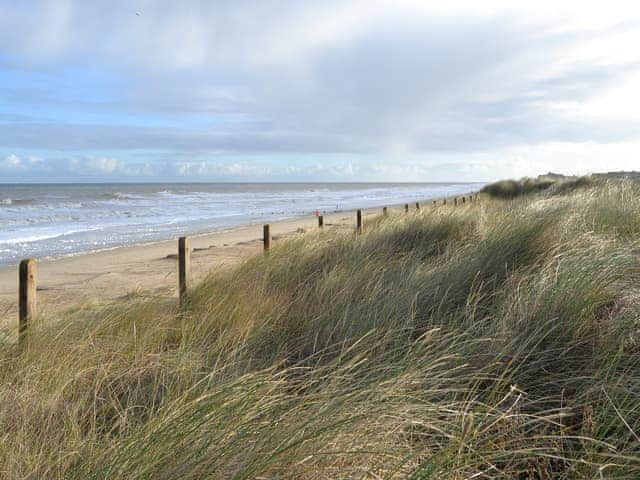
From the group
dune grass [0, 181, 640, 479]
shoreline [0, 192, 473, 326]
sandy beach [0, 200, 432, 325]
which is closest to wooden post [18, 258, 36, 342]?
dune grass [0, 181, 640, 479]

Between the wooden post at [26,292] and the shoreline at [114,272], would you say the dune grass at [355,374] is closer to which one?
the wooden post at [26,292]

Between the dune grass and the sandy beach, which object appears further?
the sandy beach

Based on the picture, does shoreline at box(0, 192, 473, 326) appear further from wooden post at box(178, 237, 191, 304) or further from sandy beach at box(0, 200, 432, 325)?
wooden post at box(178, 237, 191, 304)

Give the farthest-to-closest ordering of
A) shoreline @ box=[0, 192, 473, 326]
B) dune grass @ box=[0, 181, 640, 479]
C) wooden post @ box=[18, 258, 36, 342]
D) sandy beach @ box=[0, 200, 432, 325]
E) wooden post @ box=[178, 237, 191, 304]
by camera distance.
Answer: sandy beach @ box=[0, 200, 432, 325] < shoreline @ box=[0, 192, 473, 326] < wooden post @ box=[178, 237, 191, 304] < wooden post @ box=[18, 258, 36, 342] < dune grass @ box=[0, 181, 640, 479]

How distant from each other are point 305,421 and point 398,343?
1574 mm

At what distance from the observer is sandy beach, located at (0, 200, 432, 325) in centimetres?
736

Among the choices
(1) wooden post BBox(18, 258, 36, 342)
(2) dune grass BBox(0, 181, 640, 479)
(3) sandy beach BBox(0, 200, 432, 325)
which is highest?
(1) wooden post BBox(18, 258, 36, 342)

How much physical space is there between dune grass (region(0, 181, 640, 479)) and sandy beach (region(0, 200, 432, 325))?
1.98m

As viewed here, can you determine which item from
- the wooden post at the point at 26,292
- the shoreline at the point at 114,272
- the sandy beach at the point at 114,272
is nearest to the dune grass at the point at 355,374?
the wooden post at the point at 26,292

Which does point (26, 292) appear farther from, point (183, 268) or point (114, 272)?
point (114, 272)

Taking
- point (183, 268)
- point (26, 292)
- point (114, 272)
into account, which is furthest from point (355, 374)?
point (114, 272)

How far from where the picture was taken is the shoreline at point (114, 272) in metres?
7.23

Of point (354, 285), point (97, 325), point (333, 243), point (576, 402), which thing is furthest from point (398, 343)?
point (333, 243)

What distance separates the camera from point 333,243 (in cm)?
744
